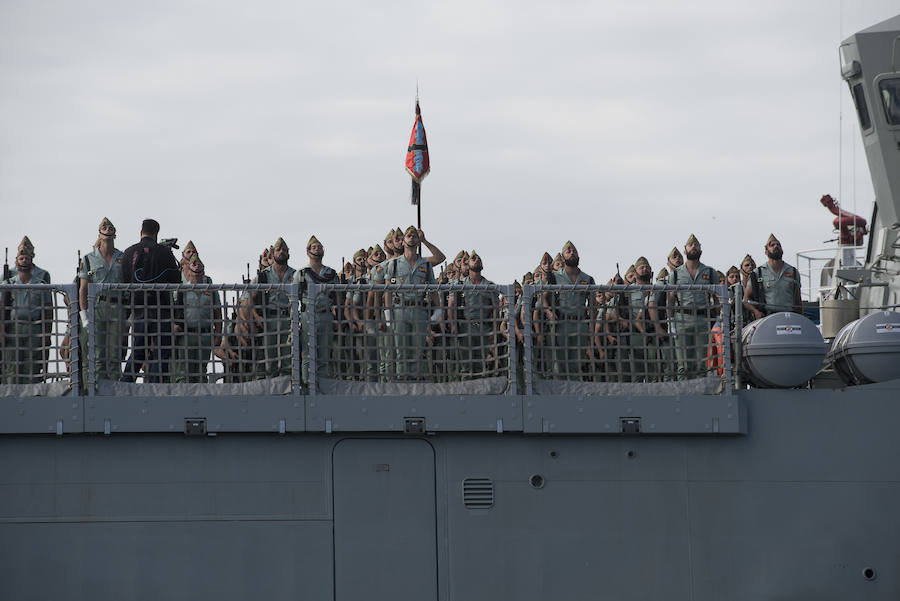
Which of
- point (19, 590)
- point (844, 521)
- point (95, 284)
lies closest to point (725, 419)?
point (844, 521)

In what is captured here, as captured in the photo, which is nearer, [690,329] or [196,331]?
[196,331]

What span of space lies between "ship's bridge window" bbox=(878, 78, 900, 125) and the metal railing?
11.1ft

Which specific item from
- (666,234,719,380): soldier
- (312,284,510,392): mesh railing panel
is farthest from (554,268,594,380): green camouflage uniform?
(666,234,719,380): soldier

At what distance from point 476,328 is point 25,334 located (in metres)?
4.44

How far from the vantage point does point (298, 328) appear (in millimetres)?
10398

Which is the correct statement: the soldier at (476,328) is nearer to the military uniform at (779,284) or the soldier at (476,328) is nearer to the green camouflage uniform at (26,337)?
the military uniform at (779,284)

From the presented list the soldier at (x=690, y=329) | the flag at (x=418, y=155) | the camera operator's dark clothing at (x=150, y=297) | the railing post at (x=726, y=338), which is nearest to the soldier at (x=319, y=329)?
the camera operator's dark clothing at (x=150, y=297)

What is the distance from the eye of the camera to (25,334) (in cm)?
1056

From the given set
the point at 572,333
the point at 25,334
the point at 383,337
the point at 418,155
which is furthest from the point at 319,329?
the point at 418,155

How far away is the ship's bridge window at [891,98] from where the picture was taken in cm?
1278

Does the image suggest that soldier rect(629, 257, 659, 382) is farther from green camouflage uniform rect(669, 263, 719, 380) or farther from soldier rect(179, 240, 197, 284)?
soldier rect(179, 240, 197, 284)

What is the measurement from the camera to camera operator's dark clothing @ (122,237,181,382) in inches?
421

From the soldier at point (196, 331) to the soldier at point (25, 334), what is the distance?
115 centimetres

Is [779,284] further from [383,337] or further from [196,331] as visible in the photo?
[196,331]
